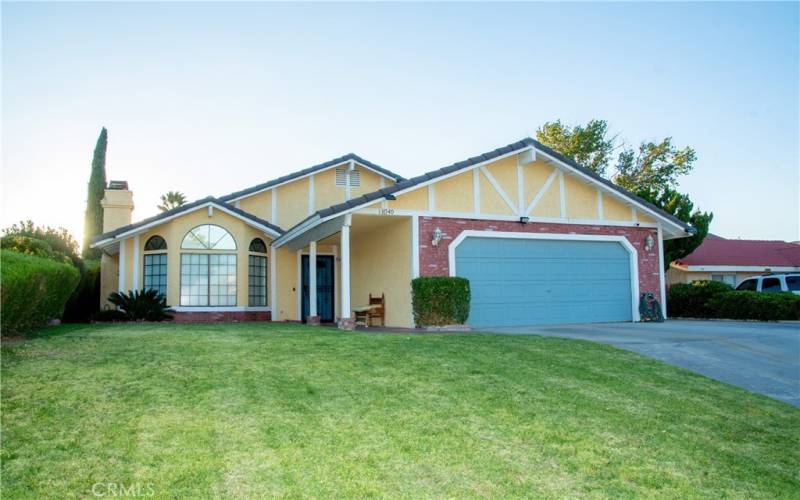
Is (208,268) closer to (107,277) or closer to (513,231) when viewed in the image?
(107,277)

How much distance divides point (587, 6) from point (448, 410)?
489 inches

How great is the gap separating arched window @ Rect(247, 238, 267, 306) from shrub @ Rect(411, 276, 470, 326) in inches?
292

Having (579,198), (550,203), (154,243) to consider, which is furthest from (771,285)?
(154,243)

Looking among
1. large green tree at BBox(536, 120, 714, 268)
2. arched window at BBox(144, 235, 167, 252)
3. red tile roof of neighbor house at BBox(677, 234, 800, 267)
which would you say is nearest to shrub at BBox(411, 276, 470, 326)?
arched window at BBox(144, 235, 167, 252)

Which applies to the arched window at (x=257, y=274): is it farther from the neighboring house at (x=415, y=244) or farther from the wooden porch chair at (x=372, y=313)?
the wooden porch chair at (x=372, y=313)

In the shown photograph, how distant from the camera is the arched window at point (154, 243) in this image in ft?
60.7

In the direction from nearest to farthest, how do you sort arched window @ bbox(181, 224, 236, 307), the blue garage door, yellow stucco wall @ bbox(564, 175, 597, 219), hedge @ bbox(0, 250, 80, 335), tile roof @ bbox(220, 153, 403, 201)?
hedge @ bbox(0, 250, 80, 335) → the blue garage door → yellow stucco wall @ bbox(564, 175, 597, 219) → arched window @ bbox(181, 224, 236, 307) → tile roof @ bbox(220, 153, 403, 201)

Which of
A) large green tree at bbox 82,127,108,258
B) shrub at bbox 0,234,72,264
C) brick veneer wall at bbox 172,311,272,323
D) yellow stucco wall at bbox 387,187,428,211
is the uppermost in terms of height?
large green tree at bbox 82,127,108,258

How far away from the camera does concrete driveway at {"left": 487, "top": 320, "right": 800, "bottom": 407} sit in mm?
8430

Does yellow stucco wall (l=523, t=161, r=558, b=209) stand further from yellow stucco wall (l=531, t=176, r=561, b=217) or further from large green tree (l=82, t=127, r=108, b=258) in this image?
large green tree (l=82, t=127, r=108, b=258)

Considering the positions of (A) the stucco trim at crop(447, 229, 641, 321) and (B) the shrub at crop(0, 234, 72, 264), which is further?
(A) the stucco trim at crop(447, 229, 641, 321)

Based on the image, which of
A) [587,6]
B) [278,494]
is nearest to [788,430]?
[278,494]

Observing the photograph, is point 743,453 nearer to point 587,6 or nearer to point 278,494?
point 278,494

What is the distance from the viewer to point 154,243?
61.1ft
